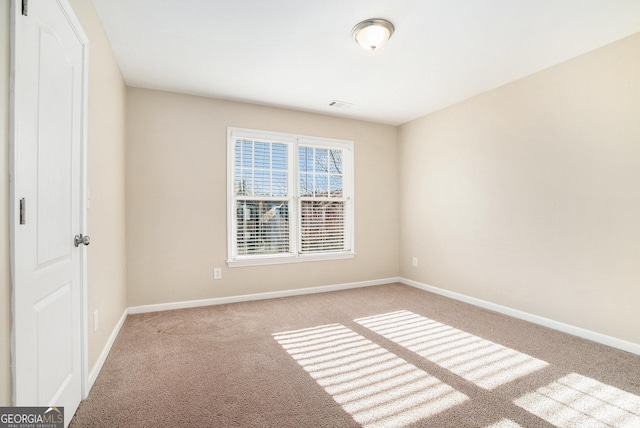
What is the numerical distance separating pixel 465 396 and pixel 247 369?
1435 mm

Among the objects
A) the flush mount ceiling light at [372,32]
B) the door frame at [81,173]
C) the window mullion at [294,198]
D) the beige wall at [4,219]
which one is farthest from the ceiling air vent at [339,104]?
the beige wall at [4,219]

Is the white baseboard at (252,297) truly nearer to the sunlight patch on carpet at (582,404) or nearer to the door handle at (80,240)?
the door handle at (80,240)

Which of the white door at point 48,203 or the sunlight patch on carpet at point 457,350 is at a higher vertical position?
the white door at point 48,203

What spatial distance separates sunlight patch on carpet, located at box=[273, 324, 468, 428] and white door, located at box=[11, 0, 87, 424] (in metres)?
1.43

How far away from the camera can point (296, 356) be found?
2381mm

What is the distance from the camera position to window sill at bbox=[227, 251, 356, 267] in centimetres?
384

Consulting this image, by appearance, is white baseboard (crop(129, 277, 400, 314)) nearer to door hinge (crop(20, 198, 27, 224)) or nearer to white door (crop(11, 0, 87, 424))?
white door (crop(11, 0, 87, 424))

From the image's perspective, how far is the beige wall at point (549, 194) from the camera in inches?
97.8

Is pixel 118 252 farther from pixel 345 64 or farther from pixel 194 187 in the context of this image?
pixel 345 64

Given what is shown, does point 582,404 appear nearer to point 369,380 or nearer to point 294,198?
point 369,380

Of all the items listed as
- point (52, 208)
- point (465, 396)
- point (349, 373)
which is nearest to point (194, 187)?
point (52, 208)

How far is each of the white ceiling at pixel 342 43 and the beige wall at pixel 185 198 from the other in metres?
0.29

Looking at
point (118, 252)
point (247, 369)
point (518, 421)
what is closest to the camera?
point (518, 421)

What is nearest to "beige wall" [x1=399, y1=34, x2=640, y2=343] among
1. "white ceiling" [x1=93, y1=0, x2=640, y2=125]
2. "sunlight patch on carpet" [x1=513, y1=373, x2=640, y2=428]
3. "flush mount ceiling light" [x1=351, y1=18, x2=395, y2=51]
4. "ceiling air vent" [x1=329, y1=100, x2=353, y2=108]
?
"white ceiling" [x1=93, y1=0, x2=640, y2=125]
